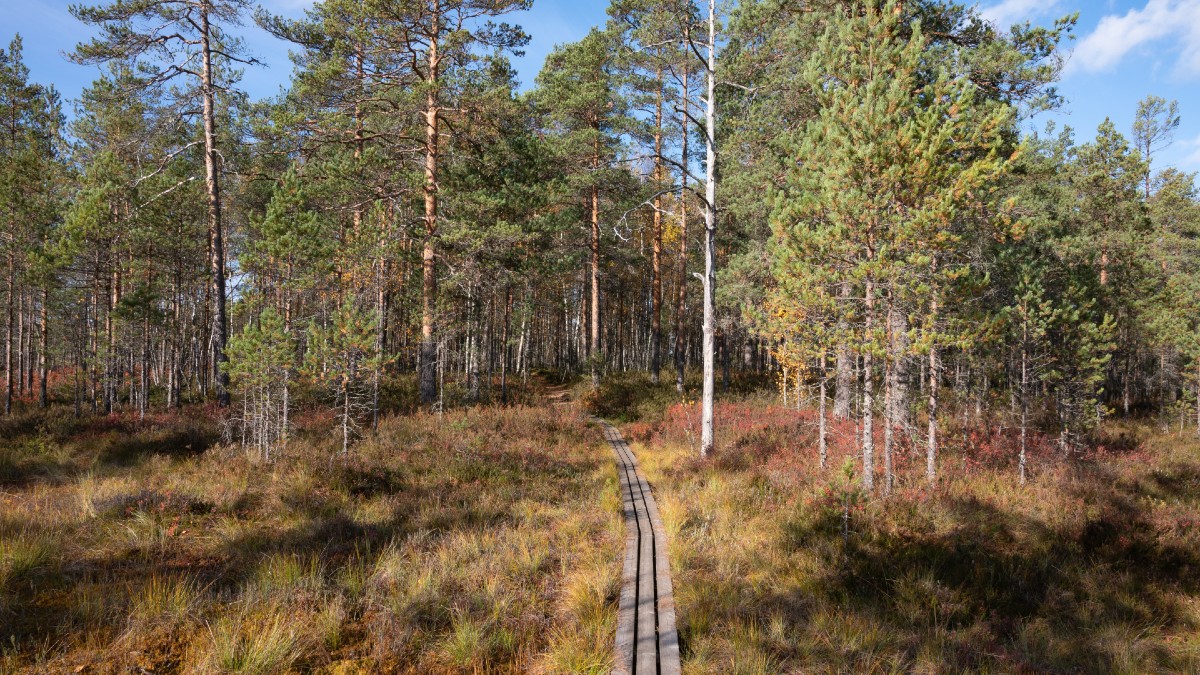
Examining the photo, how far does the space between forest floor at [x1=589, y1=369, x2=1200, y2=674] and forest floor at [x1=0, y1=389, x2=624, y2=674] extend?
4.53 ft

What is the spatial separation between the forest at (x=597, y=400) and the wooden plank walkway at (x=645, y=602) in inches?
6.4

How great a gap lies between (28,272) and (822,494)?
935 inches

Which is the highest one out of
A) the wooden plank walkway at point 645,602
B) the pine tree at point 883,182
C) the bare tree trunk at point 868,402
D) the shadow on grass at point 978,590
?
the pine tree at point 883,182

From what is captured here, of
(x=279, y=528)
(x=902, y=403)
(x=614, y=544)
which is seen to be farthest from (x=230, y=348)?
(x=902, y=403)

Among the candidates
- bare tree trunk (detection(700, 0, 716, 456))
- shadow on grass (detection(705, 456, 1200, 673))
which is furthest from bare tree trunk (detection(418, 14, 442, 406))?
shadow on grass (detection(705, 456, 1200, 673))

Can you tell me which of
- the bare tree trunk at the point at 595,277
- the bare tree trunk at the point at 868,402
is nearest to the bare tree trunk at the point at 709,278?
the bare tree trunk at the point at 868,402

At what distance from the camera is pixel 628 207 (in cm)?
1842

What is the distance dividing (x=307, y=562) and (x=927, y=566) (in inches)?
319

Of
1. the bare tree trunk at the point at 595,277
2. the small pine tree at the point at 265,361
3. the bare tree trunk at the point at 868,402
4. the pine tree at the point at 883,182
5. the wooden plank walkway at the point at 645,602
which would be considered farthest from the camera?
the bare tree trunk at the point at 595,277

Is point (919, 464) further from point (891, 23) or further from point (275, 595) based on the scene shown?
point (275, 595)

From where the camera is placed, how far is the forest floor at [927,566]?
191 inches

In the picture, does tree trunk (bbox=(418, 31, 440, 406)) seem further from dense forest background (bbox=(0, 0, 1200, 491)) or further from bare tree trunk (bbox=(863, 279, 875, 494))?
bare tree trunk (bbox=(863, 279, 875, 494))

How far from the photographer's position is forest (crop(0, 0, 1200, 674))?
489cm

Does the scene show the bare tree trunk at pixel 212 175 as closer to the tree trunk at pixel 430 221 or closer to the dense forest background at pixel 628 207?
the dense forest background at pixel 628 207
